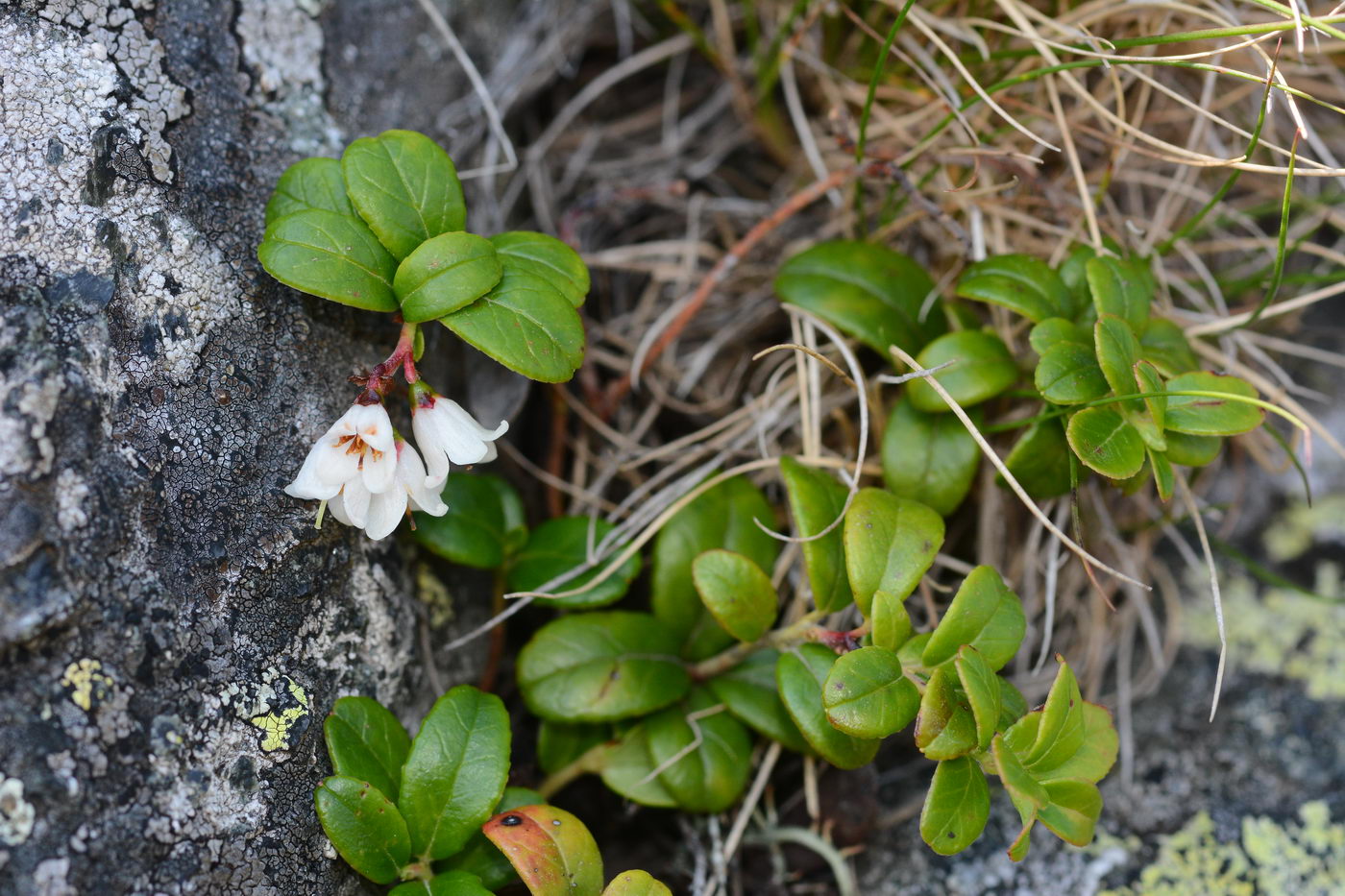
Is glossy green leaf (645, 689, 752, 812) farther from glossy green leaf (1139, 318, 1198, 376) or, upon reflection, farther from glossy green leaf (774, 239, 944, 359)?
glossy green leaf (1139, 318, 1198, 376)

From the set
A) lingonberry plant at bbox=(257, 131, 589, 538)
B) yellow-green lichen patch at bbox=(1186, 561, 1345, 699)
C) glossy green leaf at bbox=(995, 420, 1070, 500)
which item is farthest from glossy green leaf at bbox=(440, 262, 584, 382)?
yellow-green lichen patch at bbox=(1186, 561, 1345, 699)

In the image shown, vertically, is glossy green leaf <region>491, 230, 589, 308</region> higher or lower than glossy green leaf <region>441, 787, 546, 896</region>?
higher

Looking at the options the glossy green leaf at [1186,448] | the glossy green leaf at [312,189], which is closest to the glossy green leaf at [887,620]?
the glossy green leaf at [1186,448]

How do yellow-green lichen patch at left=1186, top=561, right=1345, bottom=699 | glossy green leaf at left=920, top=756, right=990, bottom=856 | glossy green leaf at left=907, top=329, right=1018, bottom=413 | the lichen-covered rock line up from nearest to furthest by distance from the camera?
the lichen-covered rock < glossy green leaf at left=920, top=756, right=990, bottom=856 < glossy green leaf at left=907, top=329, right=1018, bottom=413 < yellow-green lichen patch at left=1186, top=561, right=1345, bottom=699

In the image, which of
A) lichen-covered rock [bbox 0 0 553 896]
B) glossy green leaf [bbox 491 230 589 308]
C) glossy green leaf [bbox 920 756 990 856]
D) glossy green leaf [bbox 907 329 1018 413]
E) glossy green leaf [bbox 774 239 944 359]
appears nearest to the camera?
lichen-covered rock [bbox 0 0 553 896]

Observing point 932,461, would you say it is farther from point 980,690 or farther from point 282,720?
point 282,720

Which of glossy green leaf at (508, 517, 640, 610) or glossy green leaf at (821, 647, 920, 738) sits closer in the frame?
glossy green leaf at (821, 647, 920, 738)

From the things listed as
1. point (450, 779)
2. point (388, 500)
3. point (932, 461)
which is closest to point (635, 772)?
point (450, 779)

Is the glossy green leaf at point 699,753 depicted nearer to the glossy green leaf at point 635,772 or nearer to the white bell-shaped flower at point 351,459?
the glossy green leaf at point 635,772
